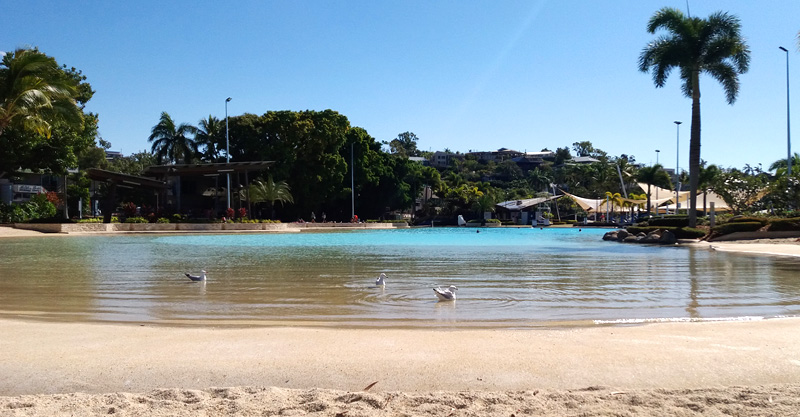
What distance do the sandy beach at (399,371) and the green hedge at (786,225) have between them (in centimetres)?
2316

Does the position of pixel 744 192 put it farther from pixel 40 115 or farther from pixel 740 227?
pixel 40 115

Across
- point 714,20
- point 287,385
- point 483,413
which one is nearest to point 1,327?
point 287,385

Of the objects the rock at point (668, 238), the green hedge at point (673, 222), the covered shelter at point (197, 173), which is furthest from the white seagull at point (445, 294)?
the covered shelter at point (197, 173)

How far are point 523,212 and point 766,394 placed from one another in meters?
69.6

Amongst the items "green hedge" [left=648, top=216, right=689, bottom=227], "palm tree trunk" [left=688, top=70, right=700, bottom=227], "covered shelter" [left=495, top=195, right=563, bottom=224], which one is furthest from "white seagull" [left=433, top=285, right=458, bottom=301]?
"covered shelter" [left=495, top=195, right=563, bottom=224]

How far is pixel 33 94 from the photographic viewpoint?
24234 millimetres

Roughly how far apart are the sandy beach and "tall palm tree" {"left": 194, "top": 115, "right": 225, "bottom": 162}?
50461 millimetres

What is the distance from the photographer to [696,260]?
59.4ft

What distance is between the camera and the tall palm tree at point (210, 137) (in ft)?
180

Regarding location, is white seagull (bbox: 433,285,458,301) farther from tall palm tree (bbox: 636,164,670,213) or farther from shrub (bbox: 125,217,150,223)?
tall palm tree (bbox: 636,164,670,213)

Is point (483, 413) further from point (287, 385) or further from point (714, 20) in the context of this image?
point (714, 20)

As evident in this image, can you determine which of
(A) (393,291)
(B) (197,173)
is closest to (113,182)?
(B) (197,173)

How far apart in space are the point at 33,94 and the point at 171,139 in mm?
32807

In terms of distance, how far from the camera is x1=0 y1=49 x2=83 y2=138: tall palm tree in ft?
79.3
